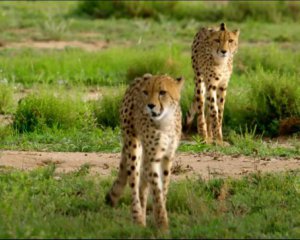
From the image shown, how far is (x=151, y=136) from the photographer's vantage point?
7.50 metres

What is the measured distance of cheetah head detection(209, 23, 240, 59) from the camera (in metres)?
11.4

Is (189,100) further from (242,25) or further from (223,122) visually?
(242,25)

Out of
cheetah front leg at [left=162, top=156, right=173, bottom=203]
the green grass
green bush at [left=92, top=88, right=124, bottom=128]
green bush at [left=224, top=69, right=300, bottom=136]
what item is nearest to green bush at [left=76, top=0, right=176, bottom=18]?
green bush at [left=224, top=69, right=300, bottom=136]

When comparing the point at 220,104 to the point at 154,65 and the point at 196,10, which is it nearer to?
the point at 154,65

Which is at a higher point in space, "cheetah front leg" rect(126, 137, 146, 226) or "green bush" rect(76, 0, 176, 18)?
"cheetah front leg" rect(126, 137, 146, 226)

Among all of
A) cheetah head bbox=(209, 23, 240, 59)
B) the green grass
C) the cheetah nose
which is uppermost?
the cheetah nose

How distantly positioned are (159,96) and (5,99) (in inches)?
219

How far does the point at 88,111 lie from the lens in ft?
39.6

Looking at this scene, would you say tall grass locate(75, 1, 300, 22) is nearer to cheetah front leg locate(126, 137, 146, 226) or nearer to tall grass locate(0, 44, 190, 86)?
tall grass locate(0, 44, 190, 86)

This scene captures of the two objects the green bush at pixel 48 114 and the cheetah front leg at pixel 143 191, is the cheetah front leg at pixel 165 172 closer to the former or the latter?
the cheetah front leg at pixel 143 191

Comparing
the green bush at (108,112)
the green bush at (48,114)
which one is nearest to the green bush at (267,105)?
the green bush at (108,112)

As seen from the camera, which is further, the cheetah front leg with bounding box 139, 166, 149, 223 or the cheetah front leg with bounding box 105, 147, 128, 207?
the cheetah front leg with bounding box 105, 147, 128, 207

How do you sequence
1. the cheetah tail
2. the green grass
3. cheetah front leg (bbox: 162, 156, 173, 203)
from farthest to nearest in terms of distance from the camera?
1. the cheetah tail
2. cheetah front leg (bbox: 162, 156, 173, 203)
3. the green grass

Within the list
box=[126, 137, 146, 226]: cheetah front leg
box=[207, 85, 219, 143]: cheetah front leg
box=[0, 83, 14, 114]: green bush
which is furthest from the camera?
box=[0, 83, 14, 114]: green bush
